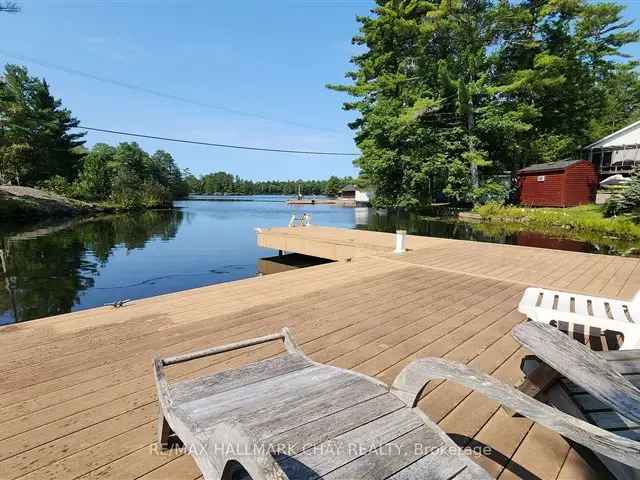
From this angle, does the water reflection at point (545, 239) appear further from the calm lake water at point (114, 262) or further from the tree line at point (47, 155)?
the tree line at point (47, 155)

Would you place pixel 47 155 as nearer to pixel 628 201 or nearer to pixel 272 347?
pixel 272 347

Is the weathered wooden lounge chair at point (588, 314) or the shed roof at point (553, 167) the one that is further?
the shed roof at point (553, 167)

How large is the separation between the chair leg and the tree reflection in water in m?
7.62

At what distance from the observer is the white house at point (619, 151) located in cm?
2288

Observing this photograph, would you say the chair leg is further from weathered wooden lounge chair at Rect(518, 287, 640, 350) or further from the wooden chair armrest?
weathered wooden lounge chair at Rect(518, 287, 640, 350)

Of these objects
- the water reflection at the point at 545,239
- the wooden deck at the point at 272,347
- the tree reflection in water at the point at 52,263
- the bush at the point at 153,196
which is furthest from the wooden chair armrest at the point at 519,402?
the bush at the point at 153,196

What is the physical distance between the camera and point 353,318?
3.59 m

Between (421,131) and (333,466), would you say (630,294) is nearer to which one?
(333,466)

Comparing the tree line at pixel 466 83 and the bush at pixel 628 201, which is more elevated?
the tree line at pixel 466 83

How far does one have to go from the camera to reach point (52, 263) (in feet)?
39.5

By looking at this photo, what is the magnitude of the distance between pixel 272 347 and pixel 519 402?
85.9 inches

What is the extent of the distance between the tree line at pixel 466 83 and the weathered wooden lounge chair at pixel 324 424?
23.0m

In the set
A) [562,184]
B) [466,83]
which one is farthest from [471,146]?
Answer: [562,184]

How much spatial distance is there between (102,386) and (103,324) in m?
1.34
